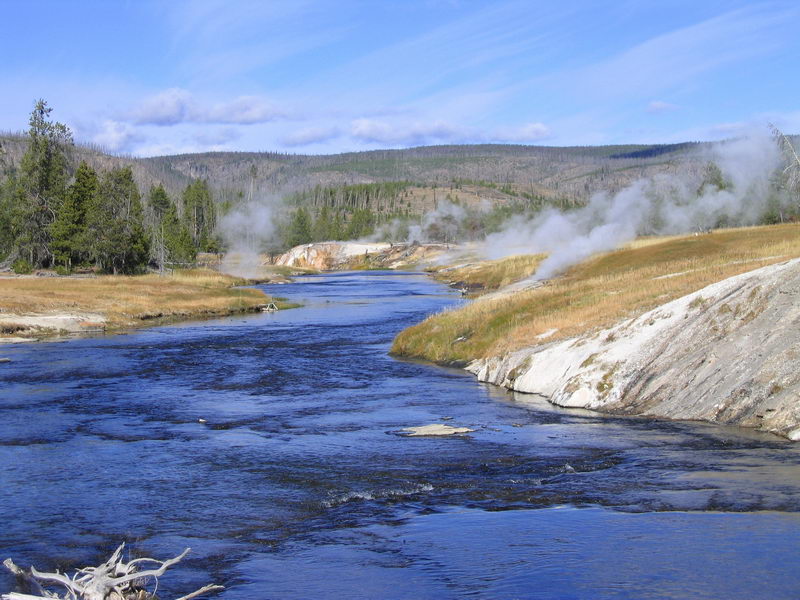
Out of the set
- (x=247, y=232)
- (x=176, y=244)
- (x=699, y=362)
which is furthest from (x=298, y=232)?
(x=699, y=362)

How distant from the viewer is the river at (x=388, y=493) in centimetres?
1387

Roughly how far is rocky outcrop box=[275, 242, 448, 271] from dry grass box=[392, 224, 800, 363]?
10891 centimetres

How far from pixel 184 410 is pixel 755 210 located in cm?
6449

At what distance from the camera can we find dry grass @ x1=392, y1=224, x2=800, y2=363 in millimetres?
35781

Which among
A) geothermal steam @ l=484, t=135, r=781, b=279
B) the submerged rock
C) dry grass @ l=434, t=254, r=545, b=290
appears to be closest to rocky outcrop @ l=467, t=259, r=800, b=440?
the submerged rock

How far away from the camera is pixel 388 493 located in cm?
1869

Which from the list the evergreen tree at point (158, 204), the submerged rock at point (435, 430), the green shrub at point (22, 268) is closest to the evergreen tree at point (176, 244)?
the evergreen tree at point (158, 204)

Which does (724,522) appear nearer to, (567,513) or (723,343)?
(567,513)

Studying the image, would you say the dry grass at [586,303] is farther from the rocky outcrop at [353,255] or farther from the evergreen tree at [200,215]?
the evergreen tree at [200,215]

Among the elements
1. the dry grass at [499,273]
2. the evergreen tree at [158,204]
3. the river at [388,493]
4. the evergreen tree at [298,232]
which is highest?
the evergreen tree at [158,204]

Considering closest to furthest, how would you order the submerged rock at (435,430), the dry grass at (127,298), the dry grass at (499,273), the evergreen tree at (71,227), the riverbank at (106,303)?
the submerged rock at (435,430) → the riverbank at (106,303) → the dry grass at (127,298) → the dry grass at (499,273) → the evergreen tree at (71,227)

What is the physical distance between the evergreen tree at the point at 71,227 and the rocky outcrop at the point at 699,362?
67740 millimetres

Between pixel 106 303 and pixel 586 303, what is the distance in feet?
119

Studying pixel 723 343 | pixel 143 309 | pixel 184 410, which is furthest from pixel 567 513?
pixel 143 309
